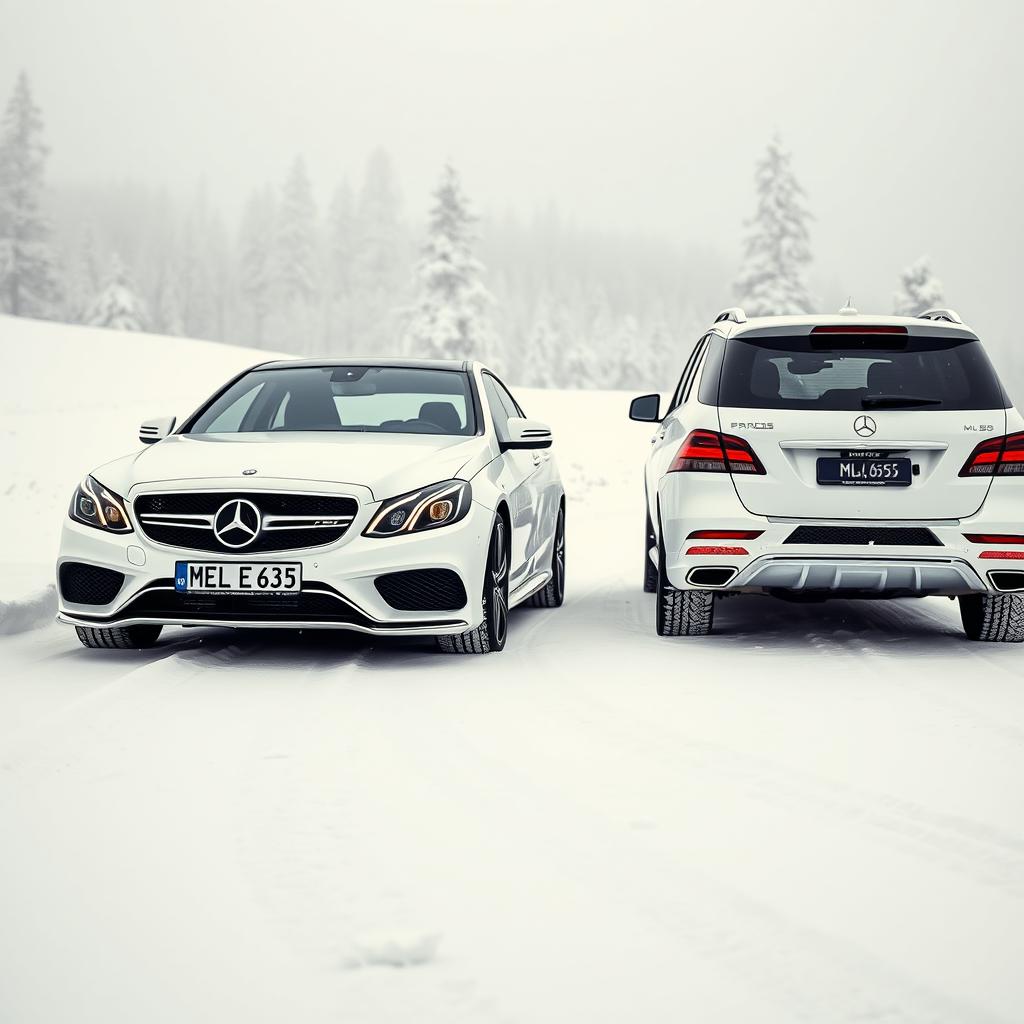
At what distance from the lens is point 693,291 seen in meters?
183

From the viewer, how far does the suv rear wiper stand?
7.34 meters

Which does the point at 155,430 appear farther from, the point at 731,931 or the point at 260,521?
the point at 731,931

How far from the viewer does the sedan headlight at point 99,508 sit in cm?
685

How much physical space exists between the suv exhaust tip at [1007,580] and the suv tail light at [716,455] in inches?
53.0

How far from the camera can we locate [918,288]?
66438 mm

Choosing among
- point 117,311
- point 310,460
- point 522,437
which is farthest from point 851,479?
point 117,311

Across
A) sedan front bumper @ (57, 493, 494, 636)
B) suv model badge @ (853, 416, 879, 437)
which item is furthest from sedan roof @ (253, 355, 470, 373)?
suv model badge @ (853, 416, 879, 437)

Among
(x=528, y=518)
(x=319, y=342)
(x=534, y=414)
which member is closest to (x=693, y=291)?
(x=319, y=342)

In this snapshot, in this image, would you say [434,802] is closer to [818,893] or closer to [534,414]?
[818,893]

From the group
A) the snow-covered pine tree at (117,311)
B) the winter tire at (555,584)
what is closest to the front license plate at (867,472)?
the winter tire at (555,584)

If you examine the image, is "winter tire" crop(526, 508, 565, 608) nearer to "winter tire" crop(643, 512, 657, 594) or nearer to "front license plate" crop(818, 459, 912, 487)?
"winter tire" crop(643, 512, 657, 594)

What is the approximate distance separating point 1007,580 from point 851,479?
1.01 meters

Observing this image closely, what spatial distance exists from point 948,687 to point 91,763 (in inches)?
157

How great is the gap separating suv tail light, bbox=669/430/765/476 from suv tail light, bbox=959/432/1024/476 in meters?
1.12
